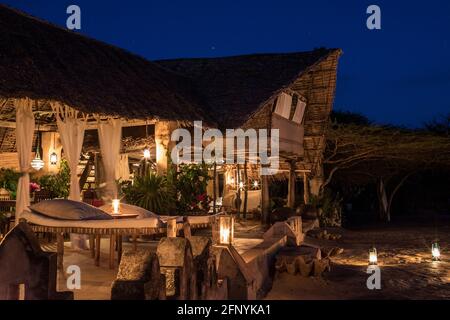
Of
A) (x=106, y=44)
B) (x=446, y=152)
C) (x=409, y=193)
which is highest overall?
(x=106, y=44)

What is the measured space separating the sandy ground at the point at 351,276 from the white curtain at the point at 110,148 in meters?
0.89

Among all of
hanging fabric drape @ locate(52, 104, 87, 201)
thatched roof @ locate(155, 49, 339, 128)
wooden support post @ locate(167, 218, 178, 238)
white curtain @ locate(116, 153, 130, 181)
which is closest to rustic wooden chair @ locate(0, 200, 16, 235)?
hanging fabric drape @ locate(52, 104, 87, 201)

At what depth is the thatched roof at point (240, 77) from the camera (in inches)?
408

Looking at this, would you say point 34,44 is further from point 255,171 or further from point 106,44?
point 255,171

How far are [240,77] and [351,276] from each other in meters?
5.63

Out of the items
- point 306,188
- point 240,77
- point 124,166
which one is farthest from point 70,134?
point 306,188

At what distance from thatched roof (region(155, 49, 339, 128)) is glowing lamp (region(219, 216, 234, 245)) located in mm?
4187

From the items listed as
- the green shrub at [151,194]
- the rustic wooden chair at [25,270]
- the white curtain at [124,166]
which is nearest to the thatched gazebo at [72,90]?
the green shrub at [151,194]

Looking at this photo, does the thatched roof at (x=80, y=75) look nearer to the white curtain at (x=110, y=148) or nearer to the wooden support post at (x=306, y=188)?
the white curtain at (x=110, y=148)

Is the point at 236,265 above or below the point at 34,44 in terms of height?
below

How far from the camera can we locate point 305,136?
15.1 meters
